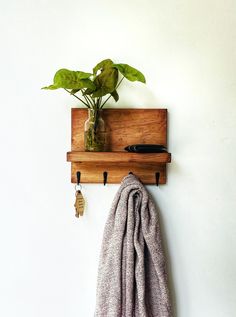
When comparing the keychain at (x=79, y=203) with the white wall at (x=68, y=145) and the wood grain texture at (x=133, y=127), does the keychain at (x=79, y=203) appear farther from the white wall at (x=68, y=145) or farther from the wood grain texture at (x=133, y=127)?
the wood grain texture at (x=133, y=127)

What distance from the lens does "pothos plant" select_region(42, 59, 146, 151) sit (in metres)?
1.03

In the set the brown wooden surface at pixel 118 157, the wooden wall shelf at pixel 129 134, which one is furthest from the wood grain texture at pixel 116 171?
the brown wooden surface at pixel 118 157

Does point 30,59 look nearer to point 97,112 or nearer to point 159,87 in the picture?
point 97,112

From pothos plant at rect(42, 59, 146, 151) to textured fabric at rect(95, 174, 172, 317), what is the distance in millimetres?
191

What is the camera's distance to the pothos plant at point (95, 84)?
103 cm

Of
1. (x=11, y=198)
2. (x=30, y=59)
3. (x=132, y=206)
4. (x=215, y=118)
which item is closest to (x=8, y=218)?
(x=11, y=198)

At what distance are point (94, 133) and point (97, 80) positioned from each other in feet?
0.56

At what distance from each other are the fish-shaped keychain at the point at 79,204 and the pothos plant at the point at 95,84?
0.17 metres

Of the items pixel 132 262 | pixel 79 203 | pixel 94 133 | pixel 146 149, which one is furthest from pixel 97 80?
pixel 132 262

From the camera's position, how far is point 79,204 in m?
1.16

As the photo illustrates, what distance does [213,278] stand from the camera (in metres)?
1.17

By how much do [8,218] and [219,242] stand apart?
2.46 feet

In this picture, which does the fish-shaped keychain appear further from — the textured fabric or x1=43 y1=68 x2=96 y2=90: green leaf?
x1=43 y1=68 x2=96 y2=90: green leaf

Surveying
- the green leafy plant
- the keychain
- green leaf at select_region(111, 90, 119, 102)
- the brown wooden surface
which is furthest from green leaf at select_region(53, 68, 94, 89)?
the keychain
